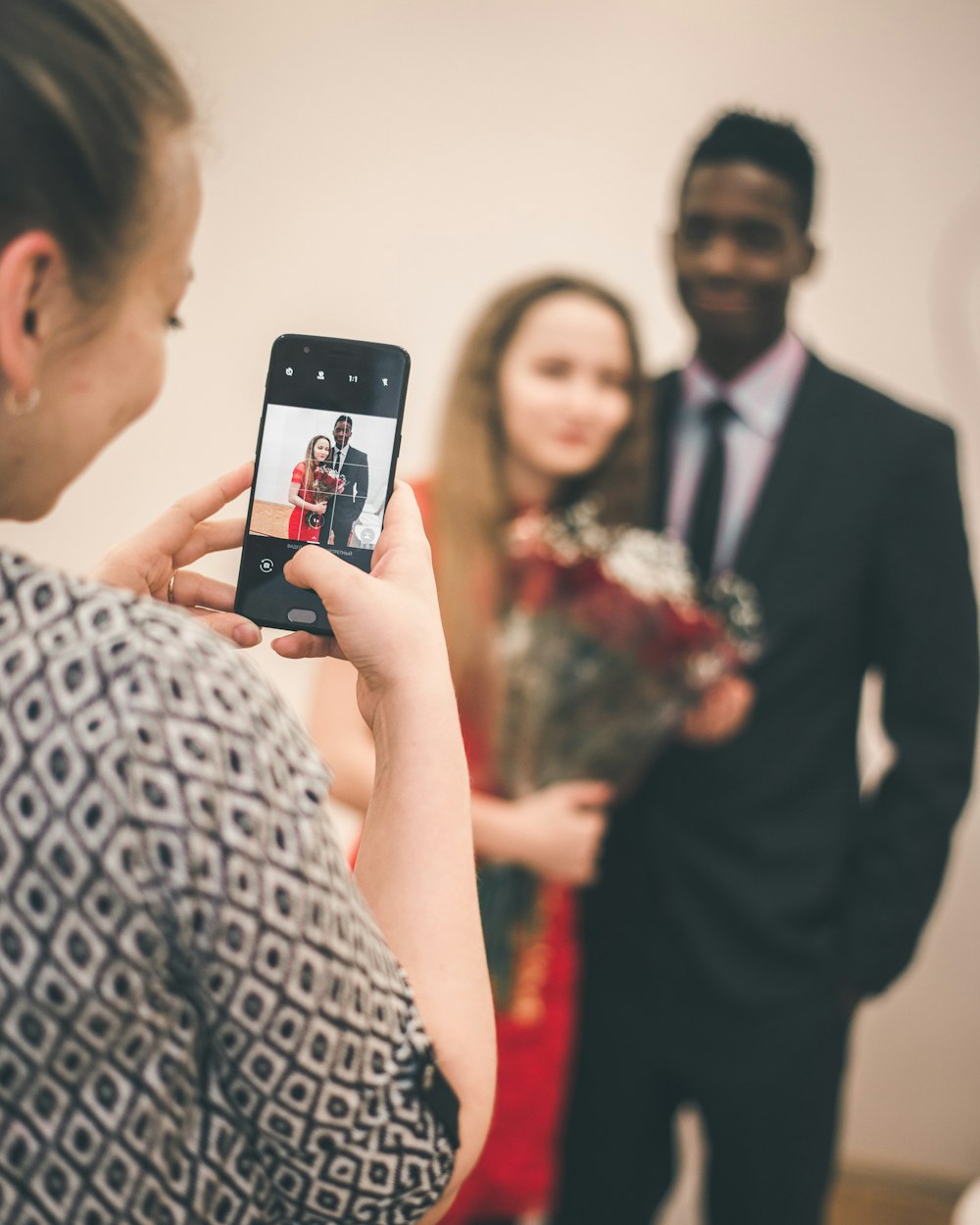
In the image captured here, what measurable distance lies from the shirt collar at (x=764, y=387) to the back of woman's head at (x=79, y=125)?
1.19 m

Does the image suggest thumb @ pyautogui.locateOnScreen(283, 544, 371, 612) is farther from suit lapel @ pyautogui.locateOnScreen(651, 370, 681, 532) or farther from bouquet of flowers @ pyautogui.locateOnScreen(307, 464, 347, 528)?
suit lapel @ pyautogui.locateOnScreen(651, 370, 681, 532)

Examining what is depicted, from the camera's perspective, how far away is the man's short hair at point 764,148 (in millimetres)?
1473

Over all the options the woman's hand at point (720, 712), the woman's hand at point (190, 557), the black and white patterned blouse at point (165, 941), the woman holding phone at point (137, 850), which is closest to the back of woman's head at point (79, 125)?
the woman holding phone at point (137, 850)

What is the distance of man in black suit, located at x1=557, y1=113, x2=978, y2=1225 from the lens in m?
1.41

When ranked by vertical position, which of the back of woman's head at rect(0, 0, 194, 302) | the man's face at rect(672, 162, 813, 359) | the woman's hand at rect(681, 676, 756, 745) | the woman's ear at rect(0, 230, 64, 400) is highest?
the man's face at rect(672, 162, 813, 359)

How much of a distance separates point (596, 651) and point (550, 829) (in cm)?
26

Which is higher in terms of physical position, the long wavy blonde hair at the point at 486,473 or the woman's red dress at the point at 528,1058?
the long wavy blonde hair at the point at 486,473

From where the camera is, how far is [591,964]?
1536mm

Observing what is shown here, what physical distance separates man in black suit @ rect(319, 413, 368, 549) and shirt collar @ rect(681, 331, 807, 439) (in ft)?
3.21

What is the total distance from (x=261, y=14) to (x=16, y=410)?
6.49 feet

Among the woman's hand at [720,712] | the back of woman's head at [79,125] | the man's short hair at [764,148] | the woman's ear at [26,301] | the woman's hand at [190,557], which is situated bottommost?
the woman's hand at [720,712]

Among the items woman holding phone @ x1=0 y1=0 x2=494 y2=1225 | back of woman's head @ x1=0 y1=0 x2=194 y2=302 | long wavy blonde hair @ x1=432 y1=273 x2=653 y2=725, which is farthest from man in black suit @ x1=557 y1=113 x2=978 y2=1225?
back of woman's head @ x1=0 y1=0 x2=194 y2=302

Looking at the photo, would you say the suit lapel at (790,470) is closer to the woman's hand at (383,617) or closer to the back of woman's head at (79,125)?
the woman's hand at (383,617)

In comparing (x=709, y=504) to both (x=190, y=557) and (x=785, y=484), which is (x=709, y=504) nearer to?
(x=785, y=484)
